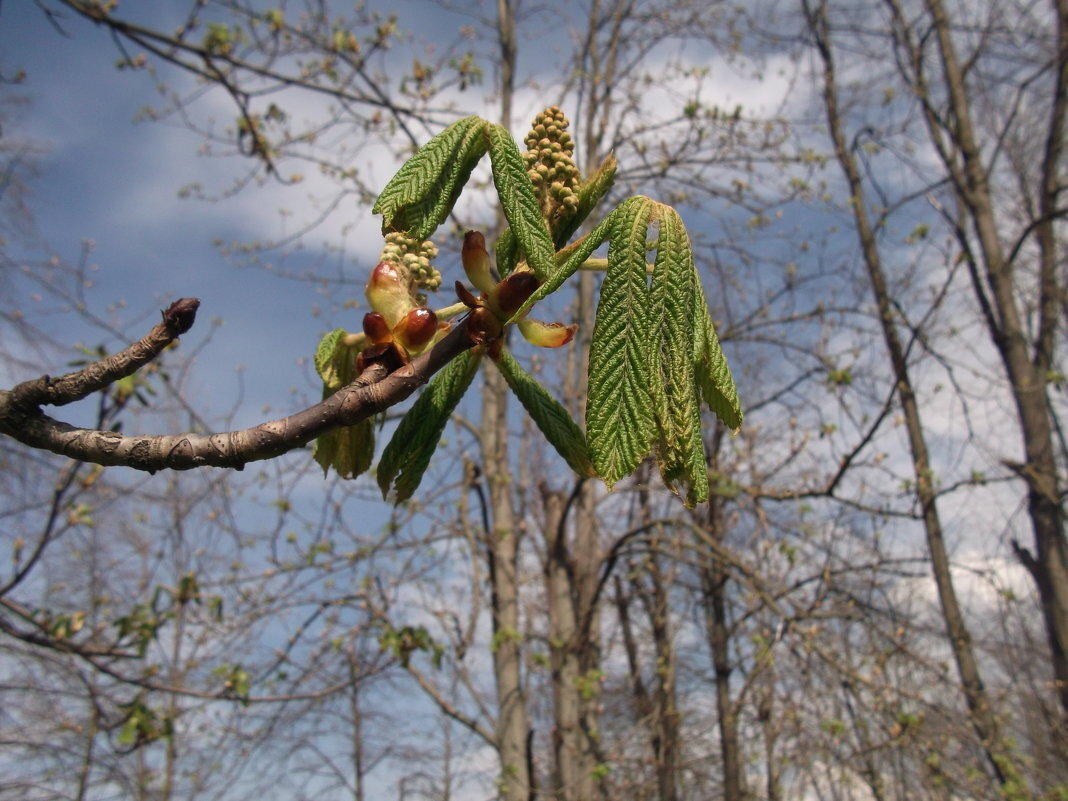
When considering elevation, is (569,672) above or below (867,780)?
above

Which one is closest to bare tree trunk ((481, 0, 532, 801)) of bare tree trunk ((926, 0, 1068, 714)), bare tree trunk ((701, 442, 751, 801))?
bare tree trunk ((701, 442, 751, 801))

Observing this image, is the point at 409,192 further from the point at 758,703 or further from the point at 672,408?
the point at 758,703

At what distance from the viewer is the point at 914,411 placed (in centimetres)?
651

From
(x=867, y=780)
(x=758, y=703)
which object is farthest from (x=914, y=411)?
(x=867, y=780)

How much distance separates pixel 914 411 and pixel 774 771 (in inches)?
122

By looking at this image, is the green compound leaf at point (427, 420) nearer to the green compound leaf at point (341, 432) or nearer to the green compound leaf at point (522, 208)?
the green compound leaf at point (341, 432)

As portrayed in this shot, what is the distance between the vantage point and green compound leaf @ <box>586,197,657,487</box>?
1.89ft

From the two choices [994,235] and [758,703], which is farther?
[994,235]

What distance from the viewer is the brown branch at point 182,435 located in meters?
0.62

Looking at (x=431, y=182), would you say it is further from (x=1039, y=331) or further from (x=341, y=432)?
(x=1039, y=331)

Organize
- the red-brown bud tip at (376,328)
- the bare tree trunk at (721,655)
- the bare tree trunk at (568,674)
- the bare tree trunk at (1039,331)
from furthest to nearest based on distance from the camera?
1. the bare tree trunk at (721,655)
2. the bare tree trunk at (1039,331)
3. the bare tree trunk at (568,674)
4. the red-brown bud tip at (376,328)

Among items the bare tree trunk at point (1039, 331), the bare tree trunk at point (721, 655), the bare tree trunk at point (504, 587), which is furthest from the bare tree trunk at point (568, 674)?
the bare tree trunk at point (1039, 331)

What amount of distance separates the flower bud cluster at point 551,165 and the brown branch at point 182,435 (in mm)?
150

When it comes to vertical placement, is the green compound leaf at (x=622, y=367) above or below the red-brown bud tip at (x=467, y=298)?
below
